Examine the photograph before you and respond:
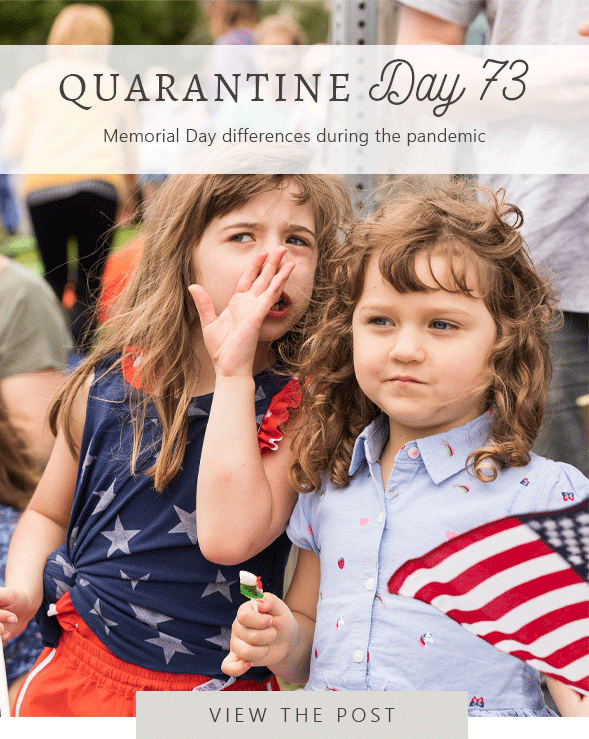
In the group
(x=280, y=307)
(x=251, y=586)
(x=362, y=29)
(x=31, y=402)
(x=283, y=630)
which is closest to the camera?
(x=251, y=586)

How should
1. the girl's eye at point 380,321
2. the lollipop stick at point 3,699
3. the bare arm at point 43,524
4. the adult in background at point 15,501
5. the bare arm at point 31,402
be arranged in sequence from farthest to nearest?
the bare arm at point 31,402, the adult in background at point 15,501, the bare arm at point 43,524, the lollipop stick at point 3,699, the girl's eye at point 380,321

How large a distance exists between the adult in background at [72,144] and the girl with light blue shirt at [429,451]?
1.46 ft

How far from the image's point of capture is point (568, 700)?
103 centimetres

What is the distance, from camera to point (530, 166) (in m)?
1.14

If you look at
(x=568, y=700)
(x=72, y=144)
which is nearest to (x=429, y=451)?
(x=568, y=700)

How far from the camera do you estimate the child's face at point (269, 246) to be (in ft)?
3.84

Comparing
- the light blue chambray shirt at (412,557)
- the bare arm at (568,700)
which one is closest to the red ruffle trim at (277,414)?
the light blue chambray shirt at (412,557)

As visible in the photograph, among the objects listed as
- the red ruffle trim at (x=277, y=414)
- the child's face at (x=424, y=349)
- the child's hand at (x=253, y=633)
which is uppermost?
the child's face at (x=424, y=349)

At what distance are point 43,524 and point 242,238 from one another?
0.62 m

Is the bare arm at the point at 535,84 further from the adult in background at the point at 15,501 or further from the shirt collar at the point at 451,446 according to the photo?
the adult in background at the point at 15,501

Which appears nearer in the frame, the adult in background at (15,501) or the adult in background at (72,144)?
the adult in background at (72,144)

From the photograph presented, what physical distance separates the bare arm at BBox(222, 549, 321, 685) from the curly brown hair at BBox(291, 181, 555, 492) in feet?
0.53

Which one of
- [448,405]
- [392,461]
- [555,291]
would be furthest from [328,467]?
[555,291]

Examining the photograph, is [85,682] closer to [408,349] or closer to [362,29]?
[408,349]
